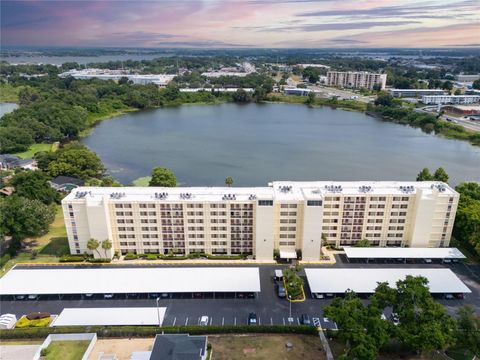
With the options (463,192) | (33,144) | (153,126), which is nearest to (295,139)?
(153,126)

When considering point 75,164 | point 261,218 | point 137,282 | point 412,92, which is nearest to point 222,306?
point 137,282

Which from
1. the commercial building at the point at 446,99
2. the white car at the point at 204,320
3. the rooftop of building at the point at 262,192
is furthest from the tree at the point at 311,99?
the white car at the point at 204,320

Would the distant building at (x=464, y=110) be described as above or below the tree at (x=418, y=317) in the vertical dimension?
below

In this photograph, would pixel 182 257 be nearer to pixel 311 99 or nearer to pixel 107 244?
pixel 107 244

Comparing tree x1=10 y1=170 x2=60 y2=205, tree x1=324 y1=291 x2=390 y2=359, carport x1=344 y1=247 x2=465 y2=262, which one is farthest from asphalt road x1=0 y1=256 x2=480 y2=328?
tree x1=10 y1=170 x2=60 y2=205

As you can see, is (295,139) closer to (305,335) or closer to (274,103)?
(274,103)

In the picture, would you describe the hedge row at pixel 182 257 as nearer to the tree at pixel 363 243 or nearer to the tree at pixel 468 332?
the tree at pixel 363 243

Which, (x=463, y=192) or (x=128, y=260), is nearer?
(x=128, y=260)
